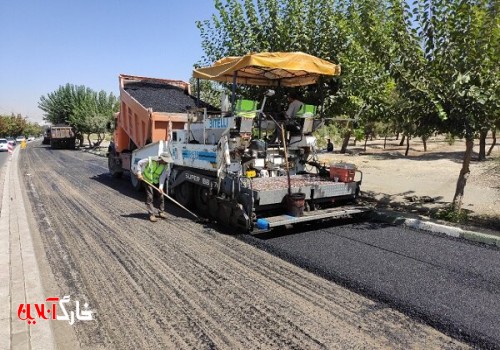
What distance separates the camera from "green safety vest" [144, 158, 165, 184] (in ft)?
25.9

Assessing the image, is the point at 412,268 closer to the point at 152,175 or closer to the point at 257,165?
the point at 257,165

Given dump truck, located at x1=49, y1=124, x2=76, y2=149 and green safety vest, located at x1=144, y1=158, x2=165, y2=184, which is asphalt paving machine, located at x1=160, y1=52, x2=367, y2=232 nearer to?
green safety vest, located at x1=144, y1=158, x2=165, y2=184

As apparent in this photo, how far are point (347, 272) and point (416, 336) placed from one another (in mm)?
1430

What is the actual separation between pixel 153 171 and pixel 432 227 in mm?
5360

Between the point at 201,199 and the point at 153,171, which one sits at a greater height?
the point at 153,171

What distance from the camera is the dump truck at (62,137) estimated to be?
36.4 m

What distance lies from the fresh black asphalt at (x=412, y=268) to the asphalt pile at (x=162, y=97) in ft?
16.9

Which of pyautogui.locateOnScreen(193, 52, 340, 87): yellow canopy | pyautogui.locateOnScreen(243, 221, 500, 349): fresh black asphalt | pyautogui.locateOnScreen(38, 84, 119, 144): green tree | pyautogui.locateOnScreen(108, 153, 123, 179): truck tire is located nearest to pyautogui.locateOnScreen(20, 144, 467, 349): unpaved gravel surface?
pyautogui.locateOnScreen(243, 221, 500, 349): fresh black asphalt

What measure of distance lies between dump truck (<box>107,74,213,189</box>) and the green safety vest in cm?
115

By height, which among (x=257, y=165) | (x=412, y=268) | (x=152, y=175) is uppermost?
(x=257, y=165)

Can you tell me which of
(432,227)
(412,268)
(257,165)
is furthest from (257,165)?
(412,268)

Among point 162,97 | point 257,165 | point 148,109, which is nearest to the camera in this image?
point 257,165

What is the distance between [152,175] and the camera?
Answer: 26.3 ft

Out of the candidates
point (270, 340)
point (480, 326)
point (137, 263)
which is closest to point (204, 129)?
point (137, 263)
